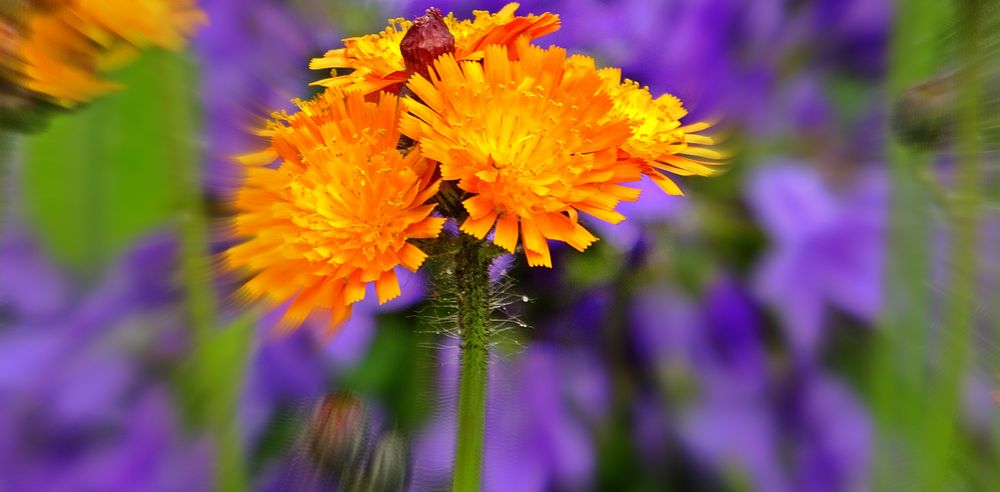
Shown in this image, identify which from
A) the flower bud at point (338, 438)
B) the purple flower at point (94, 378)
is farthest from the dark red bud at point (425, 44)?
the purple flower at point (94, 378)

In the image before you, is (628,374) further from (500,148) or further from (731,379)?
(500,148)

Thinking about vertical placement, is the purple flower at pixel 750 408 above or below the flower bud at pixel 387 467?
above

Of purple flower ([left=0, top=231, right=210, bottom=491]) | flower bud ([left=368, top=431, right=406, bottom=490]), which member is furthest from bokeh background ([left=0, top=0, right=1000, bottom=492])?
flower bud ([left=368, top=431, right=406, bottom=490])

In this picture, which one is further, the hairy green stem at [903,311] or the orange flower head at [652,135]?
the hairy green stem at [903,311]

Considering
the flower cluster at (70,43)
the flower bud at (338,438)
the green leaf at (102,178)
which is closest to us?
the flower cluster at (70,43)

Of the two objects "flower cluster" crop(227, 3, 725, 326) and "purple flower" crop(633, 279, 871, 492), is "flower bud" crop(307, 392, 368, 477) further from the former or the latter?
"purple flower" crop(633, 279, 871, 492)

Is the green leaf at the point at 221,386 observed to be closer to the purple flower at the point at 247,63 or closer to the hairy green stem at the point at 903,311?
the purple flower at the point at 247,63

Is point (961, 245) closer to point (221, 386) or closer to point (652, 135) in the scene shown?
point (652, 135)

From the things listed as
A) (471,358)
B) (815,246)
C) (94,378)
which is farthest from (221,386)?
(815,246)
